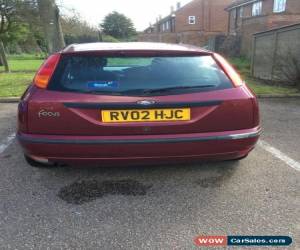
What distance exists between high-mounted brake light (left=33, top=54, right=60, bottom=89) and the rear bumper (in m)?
0.48

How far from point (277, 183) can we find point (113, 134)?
5.66 feet

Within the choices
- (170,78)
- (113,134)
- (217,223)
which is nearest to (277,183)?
(217,223)

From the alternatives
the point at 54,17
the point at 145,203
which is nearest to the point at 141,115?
the point at 145,203

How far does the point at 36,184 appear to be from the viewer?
11.2 feet

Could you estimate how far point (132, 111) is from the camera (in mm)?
2910

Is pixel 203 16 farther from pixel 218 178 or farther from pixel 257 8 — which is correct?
pixel 218 178

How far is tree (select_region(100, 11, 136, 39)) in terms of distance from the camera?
6066cm

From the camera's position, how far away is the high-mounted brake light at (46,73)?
3.08 meters

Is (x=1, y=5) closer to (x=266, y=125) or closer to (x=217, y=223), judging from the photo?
(x=266, y=125)

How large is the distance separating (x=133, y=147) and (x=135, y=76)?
Result: 2.12 ft

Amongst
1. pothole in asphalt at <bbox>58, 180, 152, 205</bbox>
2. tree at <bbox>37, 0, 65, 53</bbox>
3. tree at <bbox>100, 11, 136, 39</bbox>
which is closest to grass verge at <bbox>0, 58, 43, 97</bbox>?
tree at <bbox>37, 0, 65, 53</bbox>
